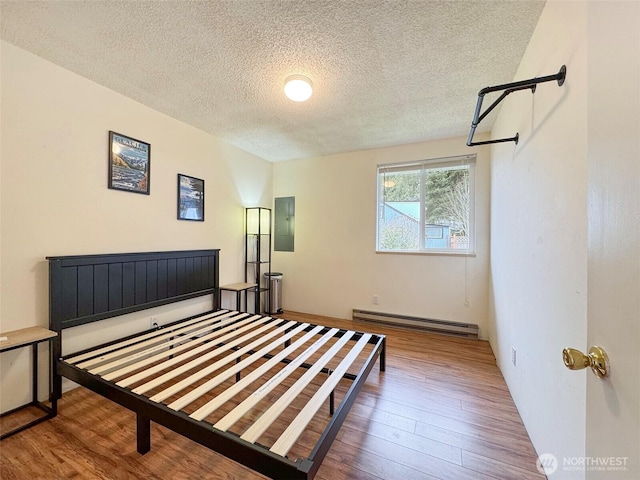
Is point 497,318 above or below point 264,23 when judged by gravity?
below

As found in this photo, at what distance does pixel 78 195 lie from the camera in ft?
6.87

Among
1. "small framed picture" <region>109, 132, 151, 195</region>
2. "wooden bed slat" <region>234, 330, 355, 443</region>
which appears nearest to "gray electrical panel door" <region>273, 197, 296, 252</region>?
"small framed picture" <region>109, 132, 151, 195</region>

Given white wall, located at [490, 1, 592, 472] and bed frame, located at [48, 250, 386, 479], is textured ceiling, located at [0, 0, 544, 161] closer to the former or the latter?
white wall, located at [490, 1, 592, 472]

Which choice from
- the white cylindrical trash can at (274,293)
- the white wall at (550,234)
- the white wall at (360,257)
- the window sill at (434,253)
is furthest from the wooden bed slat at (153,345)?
the white wall at (550,234)

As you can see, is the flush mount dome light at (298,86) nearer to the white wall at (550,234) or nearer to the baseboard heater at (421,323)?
the white wall at (550,234)

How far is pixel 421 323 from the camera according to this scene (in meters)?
3.43

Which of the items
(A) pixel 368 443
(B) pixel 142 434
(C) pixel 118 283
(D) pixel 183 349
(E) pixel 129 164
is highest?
(E) pixel 129 164

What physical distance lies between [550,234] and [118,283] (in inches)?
124

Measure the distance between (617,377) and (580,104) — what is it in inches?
41.2

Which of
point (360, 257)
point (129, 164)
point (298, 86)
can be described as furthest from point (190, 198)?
point (360, 257)

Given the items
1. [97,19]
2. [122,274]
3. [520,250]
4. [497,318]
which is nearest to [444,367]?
[497,318]

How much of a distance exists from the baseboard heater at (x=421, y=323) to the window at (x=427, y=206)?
36.8 inches

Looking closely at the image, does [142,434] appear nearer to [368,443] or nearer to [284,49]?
[368,443]

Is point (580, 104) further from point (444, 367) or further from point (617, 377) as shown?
point (444, 367)
